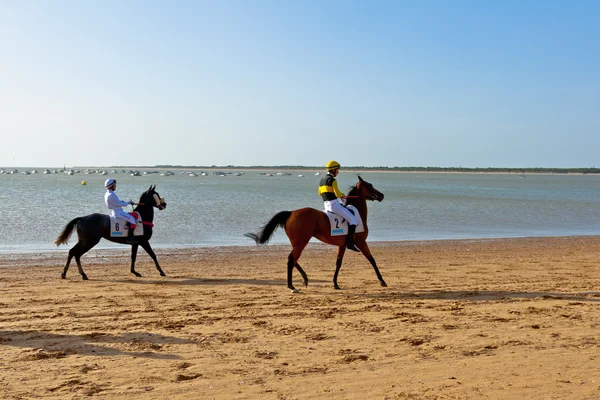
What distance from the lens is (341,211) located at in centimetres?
1119

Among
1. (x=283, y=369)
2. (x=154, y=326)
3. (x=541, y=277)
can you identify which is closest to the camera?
(x=283, y=369)

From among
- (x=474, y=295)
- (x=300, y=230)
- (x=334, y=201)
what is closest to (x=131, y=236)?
(x=300, y=230)

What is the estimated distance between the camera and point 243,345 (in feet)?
22.6

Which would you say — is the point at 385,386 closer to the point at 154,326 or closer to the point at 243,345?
the point at 243,345

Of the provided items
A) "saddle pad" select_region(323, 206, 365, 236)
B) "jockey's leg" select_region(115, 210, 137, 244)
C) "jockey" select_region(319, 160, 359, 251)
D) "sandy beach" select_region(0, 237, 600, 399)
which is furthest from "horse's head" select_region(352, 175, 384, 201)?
"jockey's leg" select_region(115, 210, 137, 244)

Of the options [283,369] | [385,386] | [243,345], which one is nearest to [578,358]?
[385,386]

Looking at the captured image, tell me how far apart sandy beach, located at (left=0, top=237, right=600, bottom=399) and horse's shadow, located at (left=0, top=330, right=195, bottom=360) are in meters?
0.02

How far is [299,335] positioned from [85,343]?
8.68ft

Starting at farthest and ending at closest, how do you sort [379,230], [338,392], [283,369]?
[379,230], [283,369], [338,392]

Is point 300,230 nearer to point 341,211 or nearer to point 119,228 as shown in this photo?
point 341,211

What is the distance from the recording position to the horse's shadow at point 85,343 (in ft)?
21.3

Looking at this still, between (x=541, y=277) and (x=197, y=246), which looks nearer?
(x=541, y=277)

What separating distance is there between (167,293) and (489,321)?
5699 millimetres

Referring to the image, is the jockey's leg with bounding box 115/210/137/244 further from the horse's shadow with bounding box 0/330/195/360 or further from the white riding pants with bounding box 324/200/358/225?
the horse's shadow with bounding box 0/330/195/360
